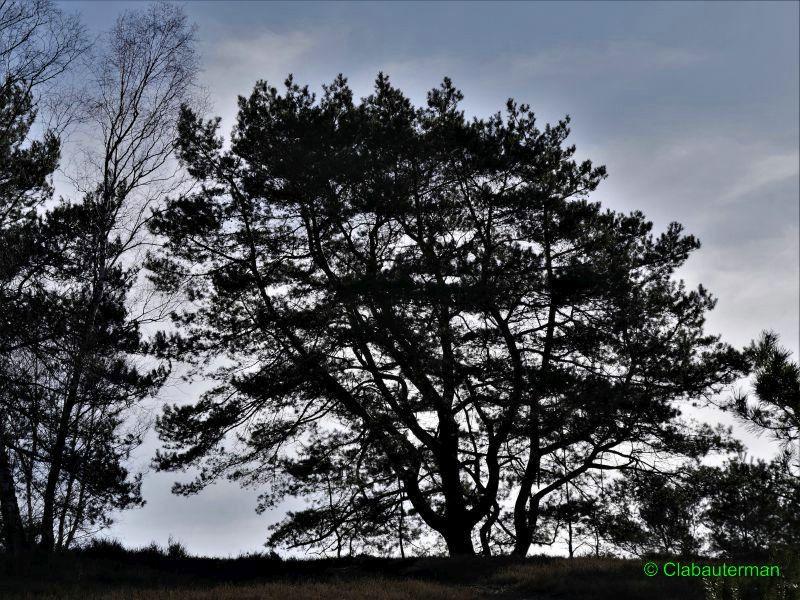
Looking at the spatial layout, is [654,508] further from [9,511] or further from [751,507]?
[9,511]

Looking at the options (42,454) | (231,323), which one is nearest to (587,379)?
(231,323)

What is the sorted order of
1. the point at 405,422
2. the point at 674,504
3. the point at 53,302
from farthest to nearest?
the point at 674,504, the point at 405,422, the point at 53,302

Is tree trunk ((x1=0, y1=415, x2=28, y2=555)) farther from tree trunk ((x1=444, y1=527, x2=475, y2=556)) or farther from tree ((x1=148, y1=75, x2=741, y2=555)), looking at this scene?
tree trunk ((x1=444, y1=527, x2=475, y2=556))

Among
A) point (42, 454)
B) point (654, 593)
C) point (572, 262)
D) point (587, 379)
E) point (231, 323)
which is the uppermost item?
point (572, 262)

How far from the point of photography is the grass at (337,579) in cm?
1198

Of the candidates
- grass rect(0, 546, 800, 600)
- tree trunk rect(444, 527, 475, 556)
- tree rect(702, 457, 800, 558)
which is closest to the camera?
grass rect(0, 546, 800, 600)

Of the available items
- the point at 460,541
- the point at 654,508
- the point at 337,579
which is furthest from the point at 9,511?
the point at 654,508

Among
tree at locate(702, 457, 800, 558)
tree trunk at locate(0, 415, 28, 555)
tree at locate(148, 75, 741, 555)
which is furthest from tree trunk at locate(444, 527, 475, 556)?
tree trunk at locate(0, 415, 28, 555)

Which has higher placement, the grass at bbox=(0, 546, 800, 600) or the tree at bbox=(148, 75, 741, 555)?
the tree at bbox=(148, 75, 741, 555)

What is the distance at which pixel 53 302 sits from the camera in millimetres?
16000

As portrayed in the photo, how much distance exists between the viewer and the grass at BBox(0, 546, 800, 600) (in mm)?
11977

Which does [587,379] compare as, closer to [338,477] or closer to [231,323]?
[338,477]

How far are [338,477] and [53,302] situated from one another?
7.36 m

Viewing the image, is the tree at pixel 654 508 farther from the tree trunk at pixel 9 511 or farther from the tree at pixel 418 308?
the tree trunk at pixel 9 511
